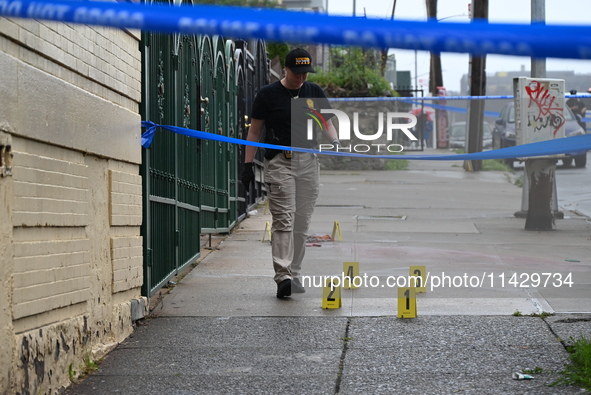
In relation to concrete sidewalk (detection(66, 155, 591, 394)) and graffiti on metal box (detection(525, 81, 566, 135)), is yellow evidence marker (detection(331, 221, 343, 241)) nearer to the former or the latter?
concrete sidewalk (detection(66, 155, 591, 394))

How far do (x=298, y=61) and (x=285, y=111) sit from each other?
1.44 ft

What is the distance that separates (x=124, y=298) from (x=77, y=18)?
3627 millimetres

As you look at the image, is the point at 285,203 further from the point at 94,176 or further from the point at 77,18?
the point at 77,18

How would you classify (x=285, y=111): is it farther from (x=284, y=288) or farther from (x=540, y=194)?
(x=540, y=194)

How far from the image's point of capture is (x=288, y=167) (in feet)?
22.9

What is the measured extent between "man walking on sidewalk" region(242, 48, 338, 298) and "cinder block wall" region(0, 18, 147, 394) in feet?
4.16

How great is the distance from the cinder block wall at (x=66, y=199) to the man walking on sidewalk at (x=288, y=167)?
4.16 ft

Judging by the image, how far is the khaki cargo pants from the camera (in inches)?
270

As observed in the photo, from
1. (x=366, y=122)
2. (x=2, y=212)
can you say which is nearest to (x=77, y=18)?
(x=2, y=212)

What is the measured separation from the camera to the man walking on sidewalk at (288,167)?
22.5 feet

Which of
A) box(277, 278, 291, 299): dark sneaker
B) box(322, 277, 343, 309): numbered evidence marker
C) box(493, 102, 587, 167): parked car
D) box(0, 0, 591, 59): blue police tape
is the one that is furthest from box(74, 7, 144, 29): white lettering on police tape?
box(493, 102, 587, 167): parked car

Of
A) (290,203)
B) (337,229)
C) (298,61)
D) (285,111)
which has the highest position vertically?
(298,61)

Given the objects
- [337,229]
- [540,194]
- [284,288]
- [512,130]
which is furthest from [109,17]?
[512,130]

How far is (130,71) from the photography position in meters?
5.84
